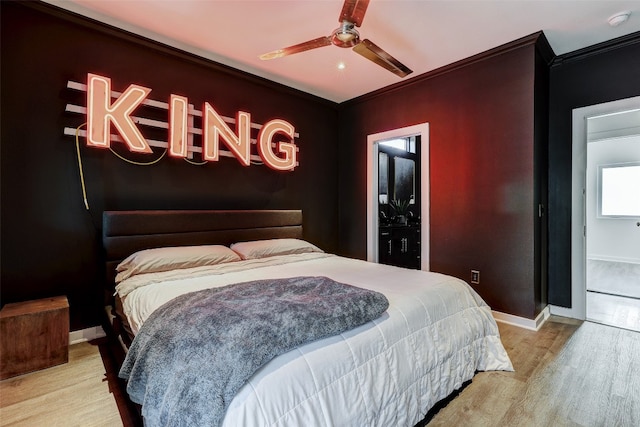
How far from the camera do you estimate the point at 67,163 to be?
2.42 metres

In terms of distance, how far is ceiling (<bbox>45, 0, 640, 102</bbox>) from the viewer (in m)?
2.33

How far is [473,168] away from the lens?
3205 mm

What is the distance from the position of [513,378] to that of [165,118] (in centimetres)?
356

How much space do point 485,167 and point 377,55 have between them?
1692mm

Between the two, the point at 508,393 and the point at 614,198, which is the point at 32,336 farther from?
the point at 614,198

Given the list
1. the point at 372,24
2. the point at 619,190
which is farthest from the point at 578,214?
the point at 619,190

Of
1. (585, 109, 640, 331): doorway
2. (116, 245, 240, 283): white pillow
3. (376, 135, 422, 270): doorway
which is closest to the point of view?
(116, 245, 240, 283): white pillow

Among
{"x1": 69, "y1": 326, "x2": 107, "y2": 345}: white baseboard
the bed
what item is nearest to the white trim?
the bed

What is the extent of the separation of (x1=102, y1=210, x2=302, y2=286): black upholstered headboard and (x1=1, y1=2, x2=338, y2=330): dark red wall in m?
0.18

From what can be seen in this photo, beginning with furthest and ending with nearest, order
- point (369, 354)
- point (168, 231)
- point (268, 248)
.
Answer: point (268, 248) → point (168, 231) → point (369, 354)

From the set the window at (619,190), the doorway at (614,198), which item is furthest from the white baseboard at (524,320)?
the window at (619,190)

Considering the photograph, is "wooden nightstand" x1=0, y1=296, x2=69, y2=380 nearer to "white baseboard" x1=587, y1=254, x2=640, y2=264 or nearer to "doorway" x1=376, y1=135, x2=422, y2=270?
"doorway" x1=376, y1=135, x2=422, y2=270

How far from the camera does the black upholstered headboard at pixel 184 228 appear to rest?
8.14ft

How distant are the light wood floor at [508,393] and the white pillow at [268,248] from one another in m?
1.32
